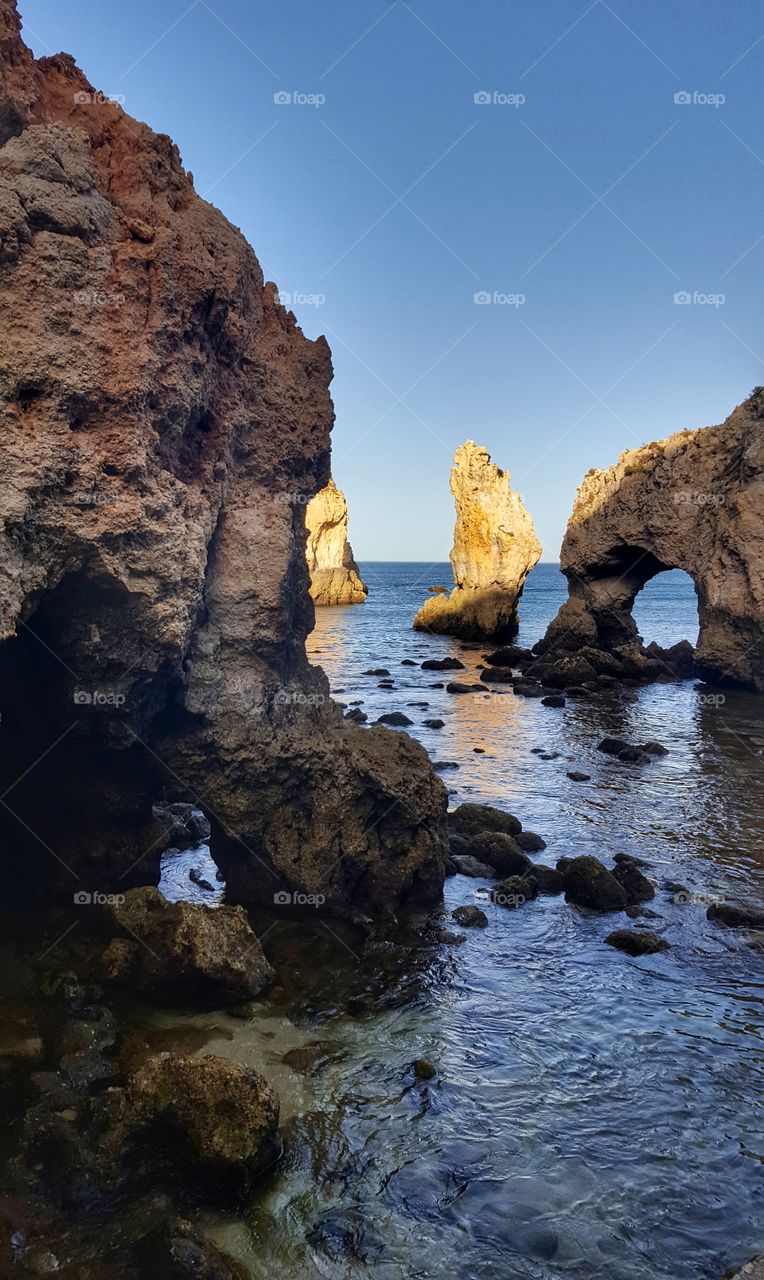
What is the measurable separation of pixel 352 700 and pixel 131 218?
83.6ft

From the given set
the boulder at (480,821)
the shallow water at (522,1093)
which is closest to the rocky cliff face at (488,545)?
the boulder at (480,821)

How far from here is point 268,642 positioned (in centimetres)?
1209

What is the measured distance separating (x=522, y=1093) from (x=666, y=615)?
307 ft

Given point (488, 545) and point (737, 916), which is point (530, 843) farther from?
point (488, 545)

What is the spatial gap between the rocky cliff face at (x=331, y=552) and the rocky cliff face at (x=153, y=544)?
2986 inches

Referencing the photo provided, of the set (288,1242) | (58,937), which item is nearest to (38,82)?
(58,937)

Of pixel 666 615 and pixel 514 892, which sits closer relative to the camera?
pixel 514 892

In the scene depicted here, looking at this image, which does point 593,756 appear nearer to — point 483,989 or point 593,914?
point 593,914

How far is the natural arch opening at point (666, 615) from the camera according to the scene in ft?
222

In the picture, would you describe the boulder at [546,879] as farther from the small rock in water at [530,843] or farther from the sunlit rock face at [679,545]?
the sunlit rock face at [679,545]

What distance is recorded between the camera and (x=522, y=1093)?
883 cm

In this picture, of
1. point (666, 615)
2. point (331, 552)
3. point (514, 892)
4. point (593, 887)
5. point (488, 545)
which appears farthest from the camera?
point (331, 552)

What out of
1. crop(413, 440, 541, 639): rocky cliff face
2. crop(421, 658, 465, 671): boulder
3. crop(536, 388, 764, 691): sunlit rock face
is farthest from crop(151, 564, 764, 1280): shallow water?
crop(413, 440, 541, 639): rocky cliff face

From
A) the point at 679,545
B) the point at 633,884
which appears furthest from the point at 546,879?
the point at 679,545
